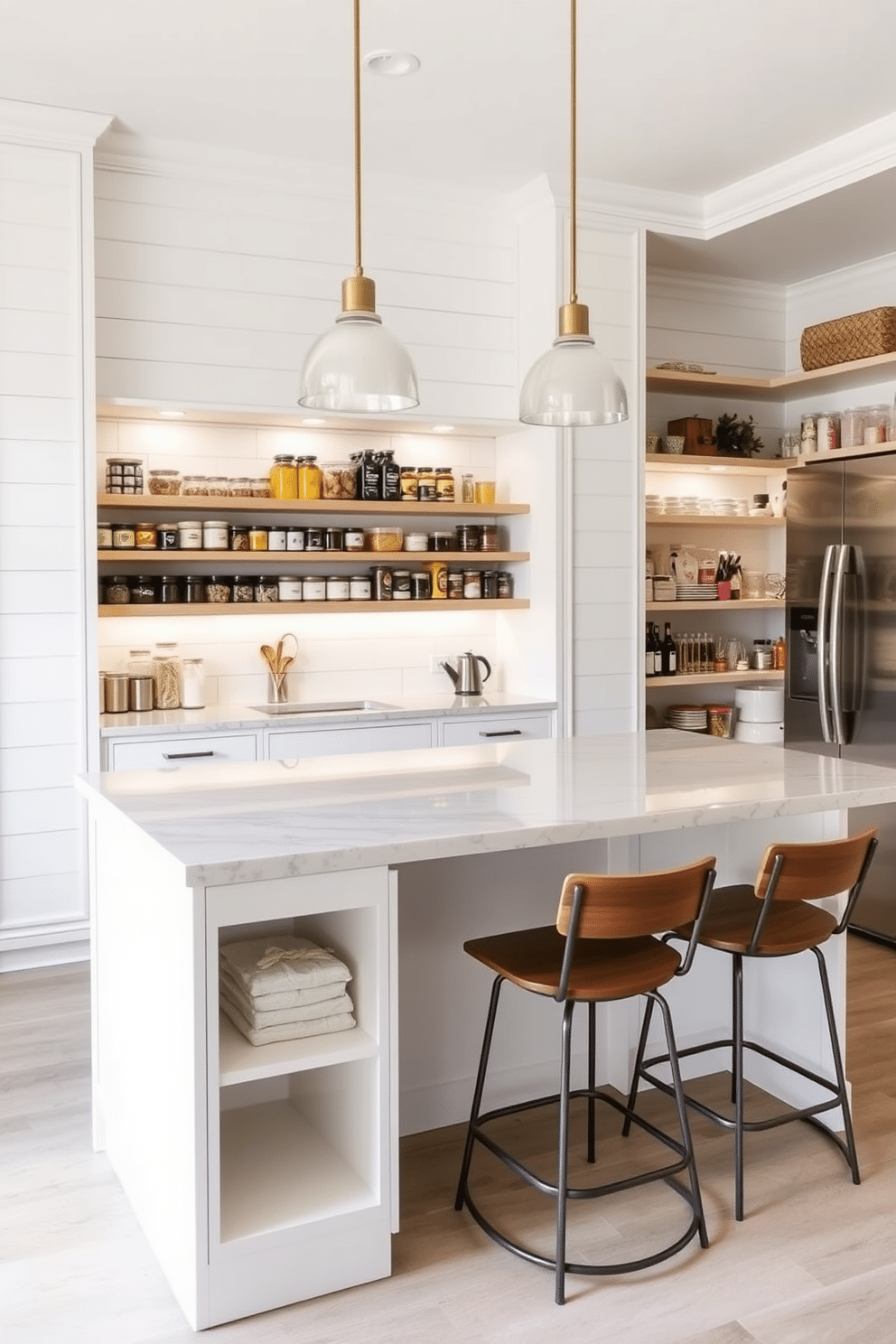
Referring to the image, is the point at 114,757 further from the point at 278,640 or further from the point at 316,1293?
the point at 316,1293

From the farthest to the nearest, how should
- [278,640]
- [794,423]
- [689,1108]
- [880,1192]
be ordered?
[794,423]
[278,640]
[689,1108]
[880,1192]

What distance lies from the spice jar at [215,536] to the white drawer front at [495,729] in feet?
3.69

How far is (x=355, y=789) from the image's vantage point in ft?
8.56

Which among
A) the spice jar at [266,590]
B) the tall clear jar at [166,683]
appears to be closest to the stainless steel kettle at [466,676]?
the spice jar at [266,590]

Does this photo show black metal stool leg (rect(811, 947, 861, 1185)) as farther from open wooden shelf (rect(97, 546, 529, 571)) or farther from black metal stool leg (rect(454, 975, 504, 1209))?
open wooden shelf (rect(97, 546, 529, 571))

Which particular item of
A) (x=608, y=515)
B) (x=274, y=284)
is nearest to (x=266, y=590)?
(x=274, y=284)

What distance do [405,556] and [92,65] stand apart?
7.04 ft

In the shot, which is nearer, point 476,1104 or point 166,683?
point 476,1104

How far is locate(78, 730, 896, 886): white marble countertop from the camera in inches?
82.8

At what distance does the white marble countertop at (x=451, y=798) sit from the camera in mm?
2104

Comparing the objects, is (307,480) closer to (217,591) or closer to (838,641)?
(217,591)

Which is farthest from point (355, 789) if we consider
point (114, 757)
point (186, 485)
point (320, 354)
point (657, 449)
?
point (657, 449)

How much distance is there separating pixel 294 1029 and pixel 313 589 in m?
2.85

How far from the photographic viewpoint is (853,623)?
4.51 meters
